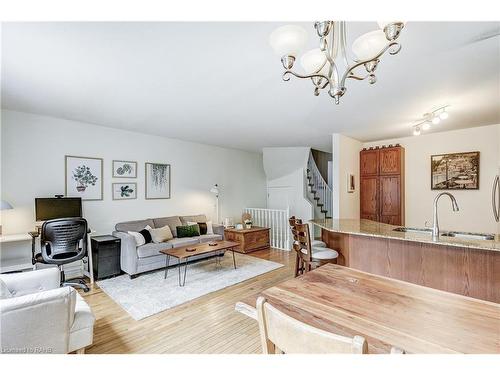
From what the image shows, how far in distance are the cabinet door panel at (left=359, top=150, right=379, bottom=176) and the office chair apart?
5.04 m

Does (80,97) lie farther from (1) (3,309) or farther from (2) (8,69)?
(1) (3,309)

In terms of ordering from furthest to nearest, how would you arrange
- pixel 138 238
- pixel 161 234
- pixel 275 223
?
pixel 275 223 → pixel 161 234 → pixel 138 238

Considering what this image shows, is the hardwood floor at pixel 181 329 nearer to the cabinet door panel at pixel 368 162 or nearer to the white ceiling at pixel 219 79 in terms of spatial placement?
the white ceiling at pixel 219 79

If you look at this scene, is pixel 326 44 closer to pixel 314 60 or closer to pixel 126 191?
pixel 314 60

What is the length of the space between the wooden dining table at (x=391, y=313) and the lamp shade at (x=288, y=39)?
1.33 metres

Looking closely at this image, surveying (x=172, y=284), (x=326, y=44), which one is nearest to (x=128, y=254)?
(x=172, y=284)

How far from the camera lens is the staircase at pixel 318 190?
265 inches

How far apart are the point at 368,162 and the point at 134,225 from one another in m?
4.72

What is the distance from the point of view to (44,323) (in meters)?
1.59

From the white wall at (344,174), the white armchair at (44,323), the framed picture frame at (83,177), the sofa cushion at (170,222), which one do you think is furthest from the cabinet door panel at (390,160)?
the framed picture frame at (83,177)

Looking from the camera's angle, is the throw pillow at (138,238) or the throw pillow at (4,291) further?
the throw pillow at (138,238)

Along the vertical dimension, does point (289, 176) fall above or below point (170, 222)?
above
